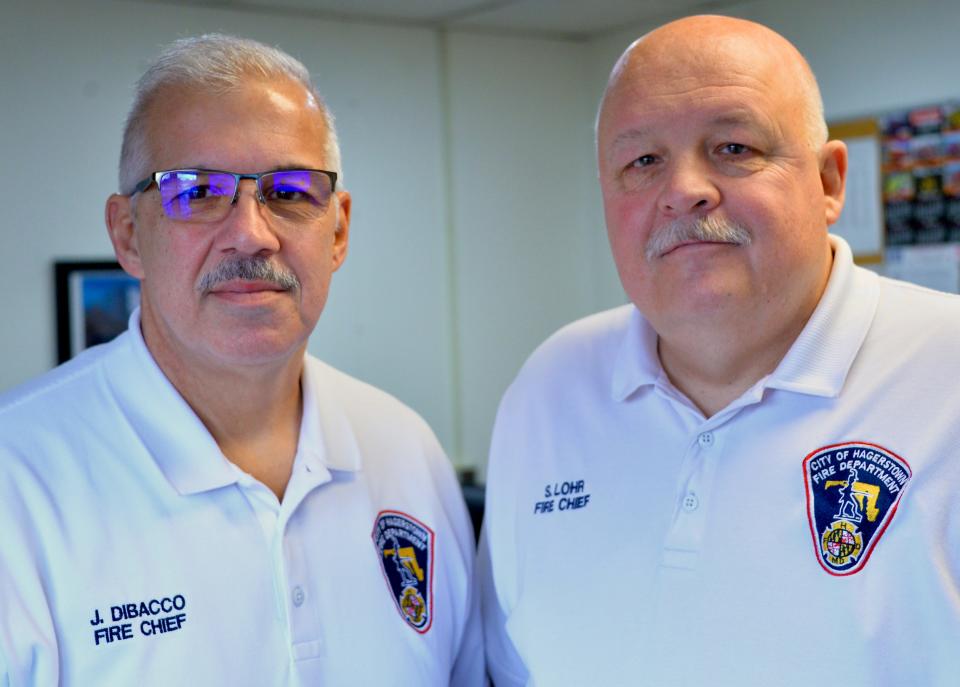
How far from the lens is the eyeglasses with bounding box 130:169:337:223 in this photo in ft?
5.32

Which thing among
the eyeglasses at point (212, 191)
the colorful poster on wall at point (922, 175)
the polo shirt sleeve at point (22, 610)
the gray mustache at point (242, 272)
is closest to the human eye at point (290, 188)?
the eyeglasses at point (212, 191)

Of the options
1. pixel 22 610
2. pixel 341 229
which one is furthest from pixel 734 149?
pixel 22 610

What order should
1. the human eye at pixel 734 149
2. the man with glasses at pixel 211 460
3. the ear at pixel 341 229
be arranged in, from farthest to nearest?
the ear at pixel 341 229, the human eye at pixel 734 149, the man with glasses at pixel 211 460

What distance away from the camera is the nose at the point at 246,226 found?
162 centimetres

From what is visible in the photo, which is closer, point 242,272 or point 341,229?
point 242,272

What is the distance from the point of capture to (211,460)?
1642 millimetres

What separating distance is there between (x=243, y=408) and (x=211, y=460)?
129 mm

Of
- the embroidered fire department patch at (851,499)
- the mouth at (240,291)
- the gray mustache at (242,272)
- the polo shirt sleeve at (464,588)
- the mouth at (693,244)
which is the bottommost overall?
the polo shirt sleeve at (464,588)

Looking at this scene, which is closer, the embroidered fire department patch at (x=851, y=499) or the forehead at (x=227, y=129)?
the embroidered fire department patch at (x=851, y=499)

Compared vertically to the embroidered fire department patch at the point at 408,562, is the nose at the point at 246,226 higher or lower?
higher

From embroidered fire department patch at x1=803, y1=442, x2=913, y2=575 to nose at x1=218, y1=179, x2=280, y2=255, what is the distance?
0.92 metres

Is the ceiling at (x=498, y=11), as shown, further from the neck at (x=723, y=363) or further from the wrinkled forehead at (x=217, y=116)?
the neck at (x=723, y=363)

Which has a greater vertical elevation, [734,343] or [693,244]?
[693,244]

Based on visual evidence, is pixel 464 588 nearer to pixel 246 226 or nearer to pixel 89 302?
pixel 246 226
